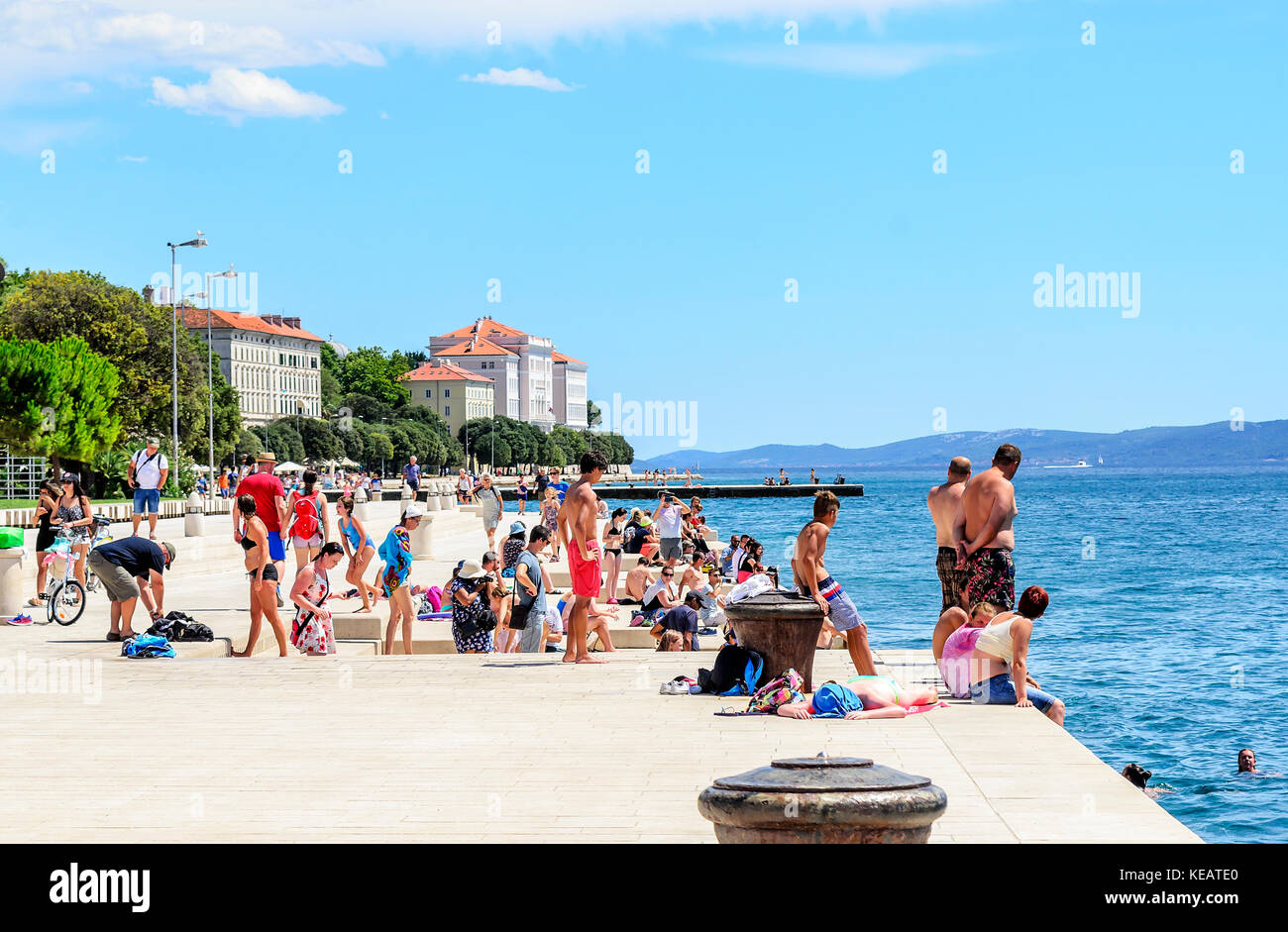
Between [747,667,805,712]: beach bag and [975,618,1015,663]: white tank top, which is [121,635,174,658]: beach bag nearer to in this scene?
[747,667,805,712]: beach bag

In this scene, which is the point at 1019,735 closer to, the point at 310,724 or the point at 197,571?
the point at 310,724

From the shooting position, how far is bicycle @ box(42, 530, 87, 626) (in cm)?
1627

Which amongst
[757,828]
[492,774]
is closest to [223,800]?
[492,774]

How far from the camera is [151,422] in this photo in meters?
66.9

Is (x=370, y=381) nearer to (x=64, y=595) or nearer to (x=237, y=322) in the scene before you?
(x=237, y=322)

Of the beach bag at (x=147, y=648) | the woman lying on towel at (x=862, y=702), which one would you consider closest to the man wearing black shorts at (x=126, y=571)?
the beach bag at (x=147, y=648)

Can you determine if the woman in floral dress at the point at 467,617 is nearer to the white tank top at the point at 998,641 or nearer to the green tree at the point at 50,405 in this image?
the white tank top at the point at 998,641

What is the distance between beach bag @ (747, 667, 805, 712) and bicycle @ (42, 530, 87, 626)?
32.0 ft

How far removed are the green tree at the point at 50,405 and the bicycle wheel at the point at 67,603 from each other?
115 feet

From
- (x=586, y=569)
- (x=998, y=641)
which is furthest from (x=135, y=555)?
(x=998, y=641)

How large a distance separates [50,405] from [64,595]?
35.4 metres

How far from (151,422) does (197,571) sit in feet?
146

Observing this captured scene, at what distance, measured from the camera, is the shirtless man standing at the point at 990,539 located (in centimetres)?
1073
